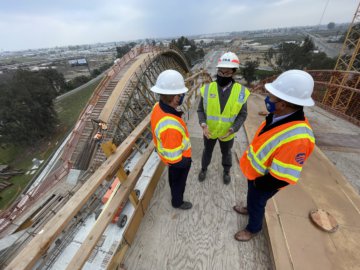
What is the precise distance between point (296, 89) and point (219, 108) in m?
1.27

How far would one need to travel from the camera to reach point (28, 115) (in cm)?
2447

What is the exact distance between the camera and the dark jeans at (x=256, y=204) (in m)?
2.15

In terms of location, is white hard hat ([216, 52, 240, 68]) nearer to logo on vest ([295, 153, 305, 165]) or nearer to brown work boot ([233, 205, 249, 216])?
logo on vest ([295, 153, 305, 165])

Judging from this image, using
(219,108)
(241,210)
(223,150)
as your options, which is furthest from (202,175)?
(219,108)

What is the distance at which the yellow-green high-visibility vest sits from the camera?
2787 mm

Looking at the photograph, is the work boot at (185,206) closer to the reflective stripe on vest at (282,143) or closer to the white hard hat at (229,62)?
the reflective stripe on vest at (282,143)

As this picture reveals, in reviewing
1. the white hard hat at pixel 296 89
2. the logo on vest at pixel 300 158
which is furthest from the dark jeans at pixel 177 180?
the white hard hat at pixel 296 89

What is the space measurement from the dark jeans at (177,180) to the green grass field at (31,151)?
18949 millimetres

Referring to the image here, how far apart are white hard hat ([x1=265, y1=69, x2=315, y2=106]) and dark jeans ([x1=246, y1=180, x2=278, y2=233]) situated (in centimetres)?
104

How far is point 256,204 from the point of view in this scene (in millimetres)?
2258

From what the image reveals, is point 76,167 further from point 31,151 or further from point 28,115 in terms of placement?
point 28,115

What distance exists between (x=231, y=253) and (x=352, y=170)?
3.69m

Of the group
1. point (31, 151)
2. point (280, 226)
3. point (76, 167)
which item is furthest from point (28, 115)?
point (280, 226)

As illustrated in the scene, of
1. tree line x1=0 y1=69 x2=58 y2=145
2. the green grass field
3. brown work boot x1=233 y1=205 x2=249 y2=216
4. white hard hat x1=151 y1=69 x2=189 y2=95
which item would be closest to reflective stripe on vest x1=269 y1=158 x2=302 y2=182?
white hard hat x1=151 y1=69 x2=189 y2=95
